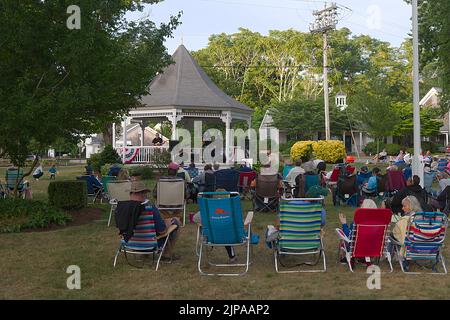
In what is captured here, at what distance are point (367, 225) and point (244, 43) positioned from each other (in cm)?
5201

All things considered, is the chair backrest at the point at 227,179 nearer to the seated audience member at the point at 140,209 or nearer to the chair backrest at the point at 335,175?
the chair backrest at the point at 335,175

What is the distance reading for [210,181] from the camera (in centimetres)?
1327

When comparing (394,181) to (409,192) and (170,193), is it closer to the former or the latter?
(409,192)

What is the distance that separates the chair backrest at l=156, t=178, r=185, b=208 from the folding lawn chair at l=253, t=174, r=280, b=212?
2.08 metres

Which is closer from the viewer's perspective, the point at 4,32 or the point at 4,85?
the point at 4,32

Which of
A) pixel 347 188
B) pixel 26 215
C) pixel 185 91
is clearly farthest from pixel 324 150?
pixel 26 215

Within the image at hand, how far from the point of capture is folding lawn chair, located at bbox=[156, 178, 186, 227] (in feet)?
34.7

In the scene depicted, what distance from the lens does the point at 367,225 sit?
6703 millimetres

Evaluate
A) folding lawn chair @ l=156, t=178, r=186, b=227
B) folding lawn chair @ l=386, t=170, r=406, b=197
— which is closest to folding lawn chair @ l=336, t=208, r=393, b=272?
folding lawn chair @ l=156, t=178, r=186, b=227

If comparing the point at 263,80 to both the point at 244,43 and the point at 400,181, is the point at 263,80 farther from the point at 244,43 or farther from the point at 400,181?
the point at 400,181

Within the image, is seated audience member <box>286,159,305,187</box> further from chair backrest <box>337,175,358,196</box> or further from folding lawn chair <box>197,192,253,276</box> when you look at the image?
folding lawn chair <box>197,192,253,276</box>

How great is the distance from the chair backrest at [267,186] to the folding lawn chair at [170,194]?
2.07 meters

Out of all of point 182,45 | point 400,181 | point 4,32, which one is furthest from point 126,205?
point 182,45
